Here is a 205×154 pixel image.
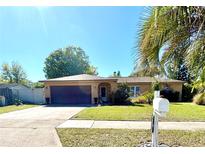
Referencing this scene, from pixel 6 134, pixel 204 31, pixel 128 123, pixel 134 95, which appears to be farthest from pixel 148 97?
pixel 204 31

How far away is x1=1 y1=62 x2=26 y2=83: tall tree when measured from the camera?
48.9 meters

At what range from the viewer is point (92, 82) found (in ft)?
68.6

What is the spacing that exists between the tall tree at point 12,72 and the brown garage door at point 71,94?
104 ft

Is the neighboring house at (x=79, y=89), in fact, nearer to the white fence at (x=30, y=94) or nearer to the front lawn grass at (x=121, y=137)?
the white fence at (x=30, y=94)

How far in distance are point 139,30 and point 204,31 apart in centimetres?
116

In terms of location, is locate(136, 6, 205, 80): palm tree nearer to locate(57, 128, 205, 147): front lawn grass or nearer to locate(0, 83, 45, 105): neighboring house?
locate(57, 128, 205, 147): front lawn grass

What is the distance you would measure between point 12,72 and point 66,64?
14929 mm

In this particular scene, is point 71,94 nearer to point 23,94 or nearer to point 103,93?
point 103,93

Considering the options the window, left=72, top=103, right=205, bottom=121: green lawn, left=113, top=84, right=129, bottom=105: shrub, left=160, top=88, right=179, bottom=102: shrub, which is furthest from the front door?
left=72, top=103, right=205, bottom=121: green lawn

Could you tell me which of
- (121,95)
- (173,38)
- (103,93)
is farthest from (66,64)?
(173,38)

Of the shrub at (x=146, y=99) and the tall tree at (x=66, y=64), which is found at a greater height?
the tall tree at (x=66, y=64)

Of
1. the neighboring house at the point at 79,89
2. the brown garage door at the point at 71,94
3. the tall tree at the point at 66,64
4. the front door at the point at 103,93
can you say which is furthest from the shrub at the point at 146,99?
the tall tree at the point at 66,64

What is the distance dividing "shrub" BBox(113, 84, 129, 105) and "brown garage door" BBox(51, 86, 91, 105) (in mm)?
3248

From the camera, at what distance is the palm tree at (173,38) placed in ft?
10.8
